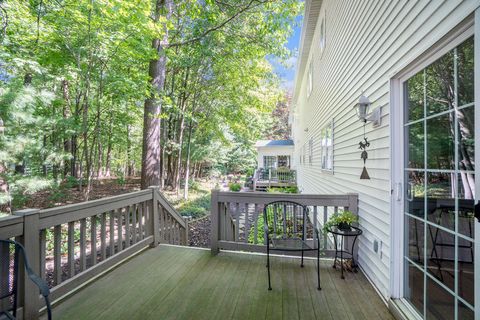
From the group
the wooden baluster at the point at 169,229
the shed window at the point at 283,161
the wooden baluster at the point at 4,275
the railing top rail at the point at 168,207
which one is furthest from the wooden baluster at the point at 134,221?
the shed window at the point at 283,161

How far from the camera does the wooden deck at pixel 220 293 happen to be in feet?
7.27

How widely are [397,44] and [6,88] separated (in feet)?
24.1

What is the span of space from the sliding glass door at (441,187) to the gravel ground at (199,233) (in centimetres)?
508

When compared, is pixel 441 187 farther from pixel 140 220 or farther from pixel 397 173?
pixel 140 220

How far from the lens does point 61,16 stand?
5.50 metres

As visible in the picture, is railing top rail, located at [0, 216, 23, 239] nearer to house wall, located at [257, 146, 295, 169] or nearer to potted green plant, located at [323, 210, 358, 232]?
potted green plant, located at [323, 210, 358, 232]

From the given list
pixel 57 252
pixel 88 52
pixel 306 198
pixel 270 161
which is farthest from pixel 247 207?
pixel 270 161

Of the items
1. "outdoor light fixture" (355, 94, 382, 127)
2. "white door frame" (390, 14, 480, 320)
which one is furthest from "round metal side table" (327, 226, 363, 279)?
"outdoor light fixture" (355, 94, 382, 127)

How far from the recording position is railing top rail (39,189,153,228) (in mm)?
A: 2204

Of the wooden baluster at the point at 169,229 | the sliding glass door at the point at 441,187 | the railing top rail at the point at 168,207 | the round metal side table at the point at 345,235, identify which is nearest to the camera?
the sliding glass door at the point at 441,187

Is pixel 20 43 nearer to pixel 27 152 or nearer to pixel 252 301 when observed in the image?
pixel 27 152

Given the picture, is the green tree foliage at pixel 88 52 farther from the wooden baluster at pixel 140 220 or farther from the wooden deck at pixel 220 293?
the wooden deck at pixel 220 293

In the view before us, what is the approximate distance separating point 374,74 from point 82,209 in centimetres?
361

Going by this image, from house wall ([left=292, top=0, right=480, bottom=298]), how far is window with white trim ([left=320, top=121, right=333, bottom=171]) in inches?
17.4
